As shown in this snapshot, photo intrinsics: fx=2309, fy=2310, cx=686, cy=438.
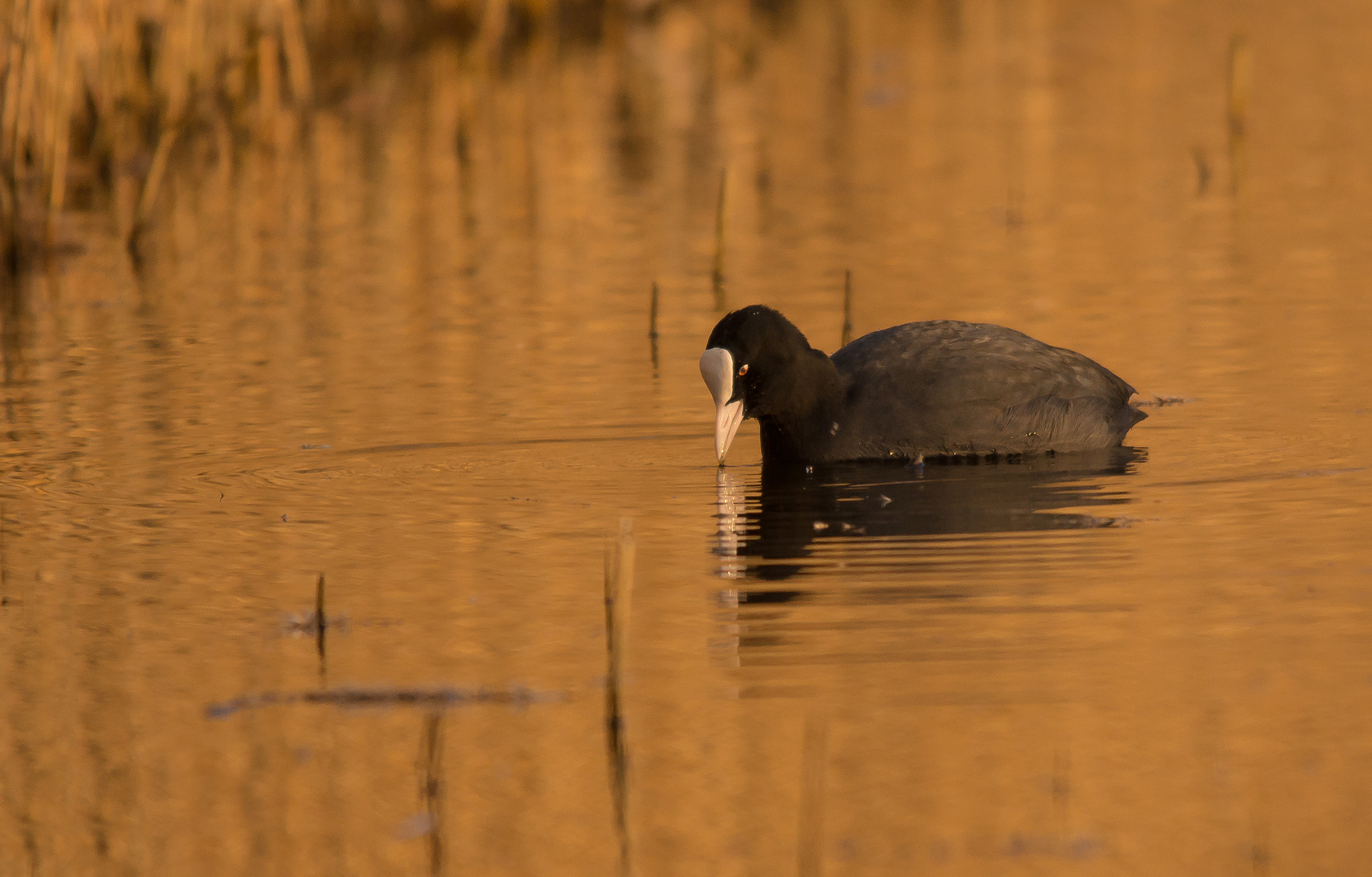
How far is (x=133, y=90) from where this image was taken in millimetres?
18422

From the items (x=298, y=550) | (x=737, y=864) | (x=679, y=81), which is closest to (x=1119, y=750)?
(x=737, y=864)

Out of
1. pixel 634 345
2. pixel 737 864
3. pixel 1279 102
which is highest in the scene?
pixel 1279 102

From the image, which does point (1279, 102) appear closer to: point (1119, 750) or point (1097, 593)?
point (1097, 593)

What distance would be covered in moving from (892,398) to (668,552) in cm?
173

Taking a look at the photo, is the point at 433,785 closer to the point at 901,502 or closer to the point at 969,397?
the point at 901,502

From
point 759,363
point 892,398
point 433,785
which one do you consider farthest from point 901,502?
point 433,785

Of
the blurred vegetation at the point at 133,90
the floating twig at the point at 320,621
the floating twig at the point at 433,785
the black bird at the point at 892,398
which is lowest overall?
the floating twig at the point at 433,785

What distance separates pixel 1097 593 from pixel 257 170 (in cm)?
1467

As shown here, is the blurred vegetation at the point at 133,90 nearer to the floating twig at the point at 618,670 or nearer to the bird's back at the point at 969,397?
the bird's back at the point at 969,397

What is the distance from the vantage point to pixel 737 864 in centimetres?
449

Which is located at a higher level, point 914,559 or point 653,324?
point 653,324

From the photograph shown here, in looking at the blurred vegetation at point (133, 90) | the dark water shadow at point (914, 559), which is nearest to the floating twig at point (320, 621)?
the dark water shadow at point (914, 559)

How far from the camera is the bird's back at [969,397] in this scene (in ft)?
28.4

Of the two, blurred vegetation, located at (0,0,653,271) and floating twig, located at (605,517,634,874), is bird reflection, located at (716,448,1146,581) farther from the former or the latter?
blurred vegetation, located at (0,0,653,271)
